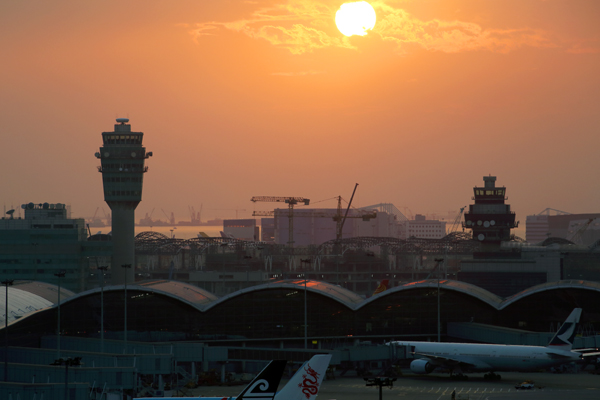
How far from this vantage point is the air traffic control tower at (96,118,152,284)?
620 ft

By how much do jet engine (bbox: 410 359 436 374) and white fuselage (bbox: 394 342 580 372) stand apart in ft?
2.01

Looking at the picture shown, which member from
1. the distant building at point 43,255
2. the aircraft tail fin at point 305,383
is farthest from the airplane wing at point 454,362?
the distant building at point 43,255

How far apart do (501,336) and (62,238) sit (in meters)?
121

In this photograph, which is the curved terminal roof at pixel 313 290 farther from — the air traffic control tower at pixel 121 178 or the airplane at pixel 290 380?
the air traffic control tower at pixel 121 178

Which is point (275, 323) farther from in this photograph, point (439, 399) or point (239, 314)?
point (439, 399)

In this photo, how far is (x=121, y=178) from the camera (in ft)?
622

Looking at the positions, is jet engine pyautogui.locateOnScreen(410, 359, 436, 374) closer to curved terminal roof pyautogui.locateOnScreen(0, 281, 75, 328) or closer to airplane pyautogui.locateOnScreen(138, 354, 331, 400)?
airplane pyautogui.locateOnScreen(138, 354, 331, 400)

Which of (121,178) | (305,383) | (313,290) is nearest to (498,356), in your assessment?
(313,290)

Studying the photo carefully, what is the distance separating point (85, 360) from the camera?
277ft

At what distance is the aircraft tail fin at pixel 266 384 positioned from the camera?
180 ft

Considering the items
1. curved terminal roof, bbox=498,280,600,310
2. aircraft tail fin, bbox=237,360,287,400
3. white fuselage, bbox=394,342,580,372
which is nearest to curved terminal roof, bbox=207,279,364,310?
curved terminal roof, bbox=498,280,600,310

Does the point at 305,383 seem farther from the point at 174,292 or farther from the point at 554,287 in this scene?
the point at 554,287

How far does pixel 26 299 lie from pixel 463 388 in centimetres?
5834

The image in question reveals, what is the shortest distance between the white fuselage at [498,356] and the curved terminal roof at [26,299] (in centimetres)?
4899
